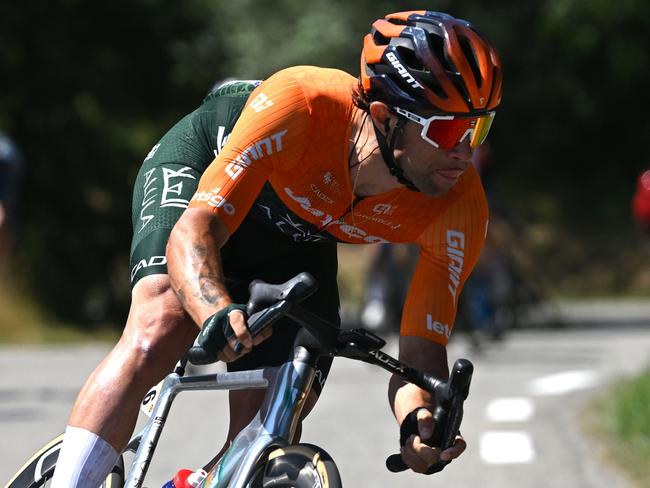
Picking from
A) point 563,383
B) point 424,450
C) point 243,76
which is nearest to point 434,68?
point 424,450

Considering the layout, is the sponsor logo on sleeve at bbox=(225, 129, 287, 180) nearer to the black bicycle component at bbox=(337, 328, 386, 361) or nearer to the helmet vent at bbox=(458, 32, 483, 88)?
the helmet vent at bbox=(458, 32, 483, 88)

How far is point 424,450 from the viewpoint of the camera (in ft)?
13.6

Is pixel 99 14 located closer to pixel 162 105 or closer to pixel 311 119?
pixel 162 105

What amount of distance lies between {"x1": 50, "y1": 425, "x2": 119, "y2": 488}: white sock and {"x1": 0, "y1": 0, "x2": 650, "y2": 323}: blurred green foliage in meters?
14.1

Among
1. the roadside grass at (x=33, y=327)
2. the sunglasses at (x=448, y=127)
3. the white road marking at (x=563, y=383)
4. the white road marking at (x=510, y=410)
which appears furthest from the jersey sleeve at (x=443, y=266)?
the roadside grass at (x=33, y=327)

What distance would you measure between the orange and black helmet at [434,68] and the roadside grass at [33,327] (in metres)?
14.4

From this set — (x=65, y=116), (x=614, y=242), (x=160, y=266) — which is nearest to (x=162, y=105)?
(x=65, y=116)

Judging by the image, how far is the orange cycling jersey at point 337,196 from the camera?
14.6ft

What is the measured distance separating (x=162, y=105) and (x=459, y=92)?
20156 millimetres

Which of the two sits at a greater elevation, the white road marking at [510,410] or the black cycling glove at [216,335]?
the black cycling glove at [216,335]

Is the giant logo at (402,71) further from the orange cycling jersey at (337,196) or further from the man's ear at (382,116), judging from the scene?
the orange cycling jersey at (337,196)

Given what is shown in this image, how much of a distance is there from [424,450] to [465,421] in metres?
5.99

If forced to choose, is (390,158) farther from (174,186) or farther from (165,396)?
(165,396)

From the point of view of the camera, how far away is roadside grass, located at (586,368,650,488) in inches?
319
